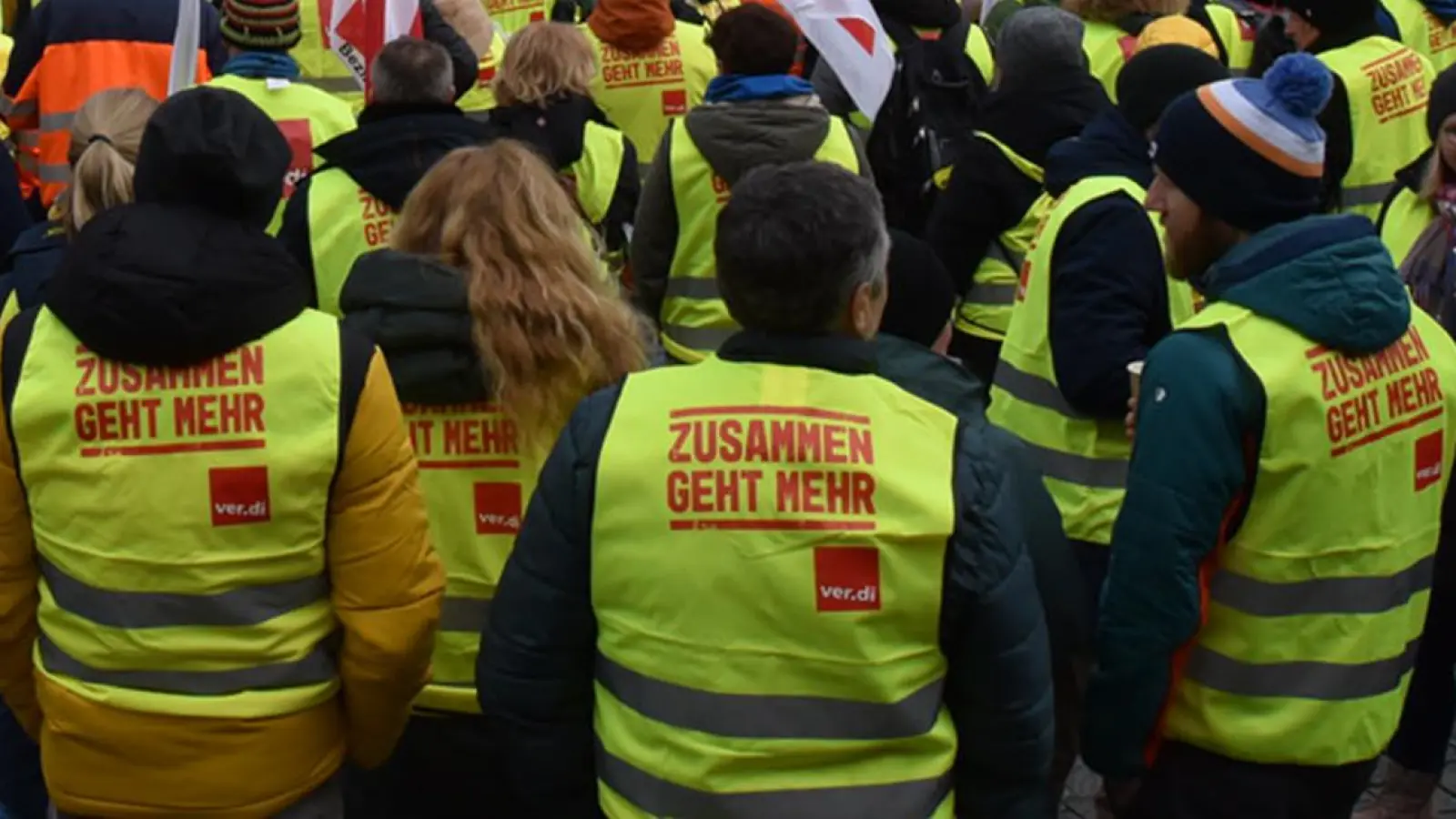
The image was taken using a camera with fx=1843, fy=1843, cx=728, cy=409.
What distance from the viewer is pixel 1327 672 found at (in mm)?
3439

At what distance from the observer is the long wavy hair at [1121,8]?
7.58 metres

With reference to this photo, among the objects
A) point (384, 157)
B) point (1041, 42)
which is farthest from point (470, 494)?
point (1041, 42)

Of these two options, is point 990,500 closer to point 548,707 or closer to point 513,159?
point 548,707

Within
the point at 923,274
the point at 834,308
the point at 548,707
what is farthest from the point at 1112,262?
the point at 548,707

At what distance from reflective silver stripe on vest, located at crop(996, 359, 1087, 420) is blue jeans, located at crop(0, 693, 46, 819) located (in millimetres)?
2663

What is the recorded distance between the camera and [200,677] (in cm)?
326

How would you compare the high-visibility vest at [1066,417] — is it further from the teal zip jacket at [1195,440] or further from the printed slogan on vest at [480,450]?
the printed slogan on vest at [480,450]

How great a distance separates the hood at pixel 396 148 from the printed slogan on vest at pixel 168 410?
1.77 metres

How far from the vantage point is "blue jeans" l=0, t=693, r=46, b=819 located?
461 cm

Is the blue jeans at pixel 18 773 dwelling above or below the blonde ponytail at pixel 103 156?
below

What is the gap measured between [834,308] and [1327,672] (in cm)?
130

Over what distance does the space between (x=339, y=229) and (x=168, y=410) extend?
5.75 feet

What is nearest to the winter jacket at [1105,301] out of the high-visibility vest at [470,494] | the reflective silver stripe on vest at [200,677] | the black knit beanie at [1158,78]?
the black knit beanie at [1158,78]

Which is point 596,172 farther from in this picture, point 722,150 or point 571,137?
point 722,150
